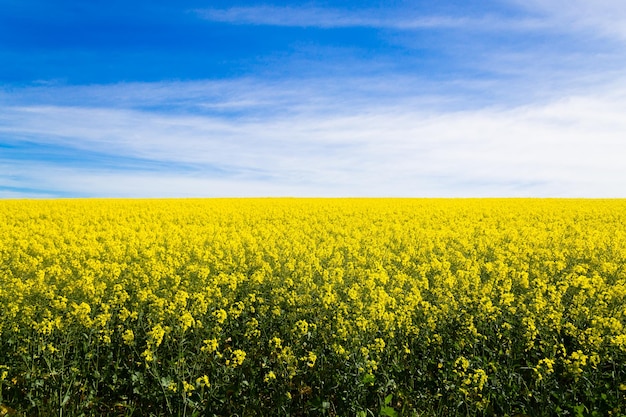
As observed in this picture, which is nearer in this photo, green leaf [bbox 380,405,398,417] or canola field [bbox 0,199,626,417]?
green leaf [bbox 380,405,398,417]

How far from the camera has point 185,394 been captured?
5.90 m

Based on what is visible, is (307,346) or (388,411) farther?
(307,346)

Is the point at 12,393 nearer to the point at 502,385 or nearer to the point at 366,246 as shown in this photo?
the point at 502,385

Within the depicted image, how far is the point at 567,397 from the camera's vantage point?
246 inches

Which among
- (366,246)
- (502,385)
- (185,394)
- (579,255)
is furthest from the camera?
(366,246)

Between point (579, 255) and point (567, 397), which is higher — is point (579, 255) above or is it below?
above

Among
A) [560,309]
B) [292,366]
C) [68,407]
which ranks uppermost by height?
[560,309]

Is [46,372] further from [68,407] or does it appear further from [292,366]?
[292,366]

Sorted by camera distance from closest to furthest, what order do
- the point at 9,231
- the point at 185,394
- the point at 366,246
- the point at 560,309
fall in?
the point at 185,394 < the point at 560,309 < the point at 366,246 < the point at 9,231

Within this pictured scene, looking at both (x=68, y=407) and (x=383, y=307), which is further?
(x=383, y=307)

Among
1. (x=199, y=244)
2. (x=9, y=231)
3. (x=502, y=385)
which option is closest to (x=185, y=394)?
(x=502, y=385)

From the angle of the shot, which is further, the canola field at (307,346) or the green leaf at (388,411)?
the canola field at (307,346)

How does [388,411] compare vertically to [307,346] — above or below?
below

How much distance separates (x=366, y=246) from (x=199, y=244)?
4557mm
